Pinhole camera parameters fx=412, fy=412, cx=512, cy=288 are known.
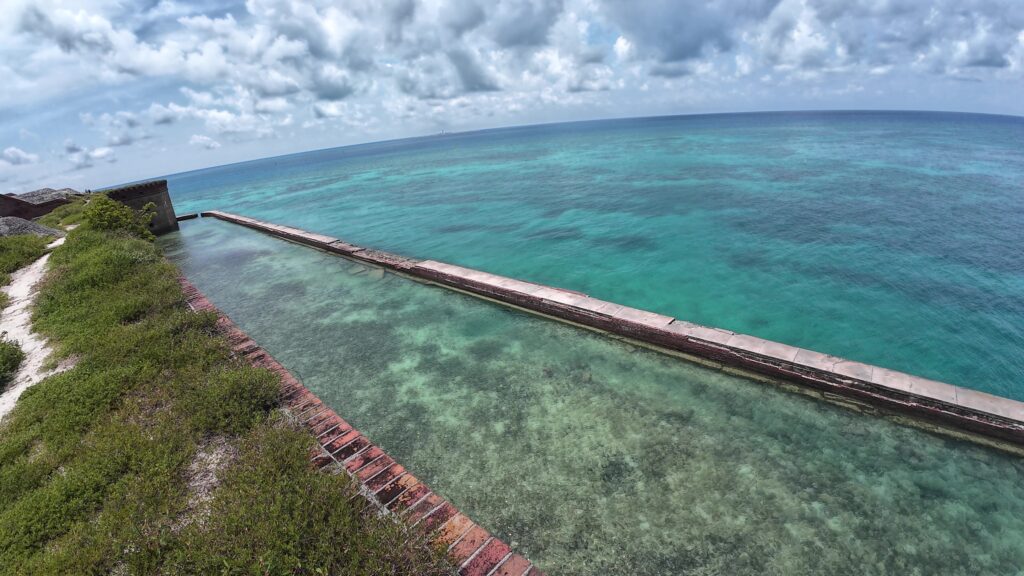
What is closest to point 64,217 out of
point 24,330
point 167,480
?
point 24,330

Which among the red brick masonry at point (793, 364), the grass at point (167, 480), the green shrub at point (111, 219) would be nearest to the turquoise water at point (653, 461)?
the red brick masonry at point (793, 364)

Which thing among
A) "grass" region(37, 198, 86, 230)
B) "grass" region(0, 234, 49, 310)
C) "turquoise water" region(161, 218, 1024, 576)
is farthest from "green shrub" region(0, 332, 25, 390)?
"grass" region(37, 198, 86, 230)

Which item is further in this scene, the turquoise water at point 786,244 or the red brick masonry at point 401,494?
the turquoise water at point 786,244

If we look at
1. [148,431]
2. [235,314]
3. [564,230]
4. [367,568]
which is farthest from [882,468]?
[564,230]

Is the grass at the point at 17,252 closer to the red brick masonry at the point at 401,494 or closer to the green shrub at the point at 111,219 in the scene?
the green shrub at the point at 111,219

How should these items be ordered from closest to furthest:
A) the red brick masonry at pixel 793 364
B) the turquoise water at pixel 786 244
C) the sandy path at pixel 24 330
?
the red brick masonry at pixel 793 364, the sandy path at pixel 24 330, the turquoise water at pixel 786 244

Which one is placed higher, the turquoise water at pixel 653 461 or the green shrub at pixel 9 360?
the green shrub at pixel 9 360
